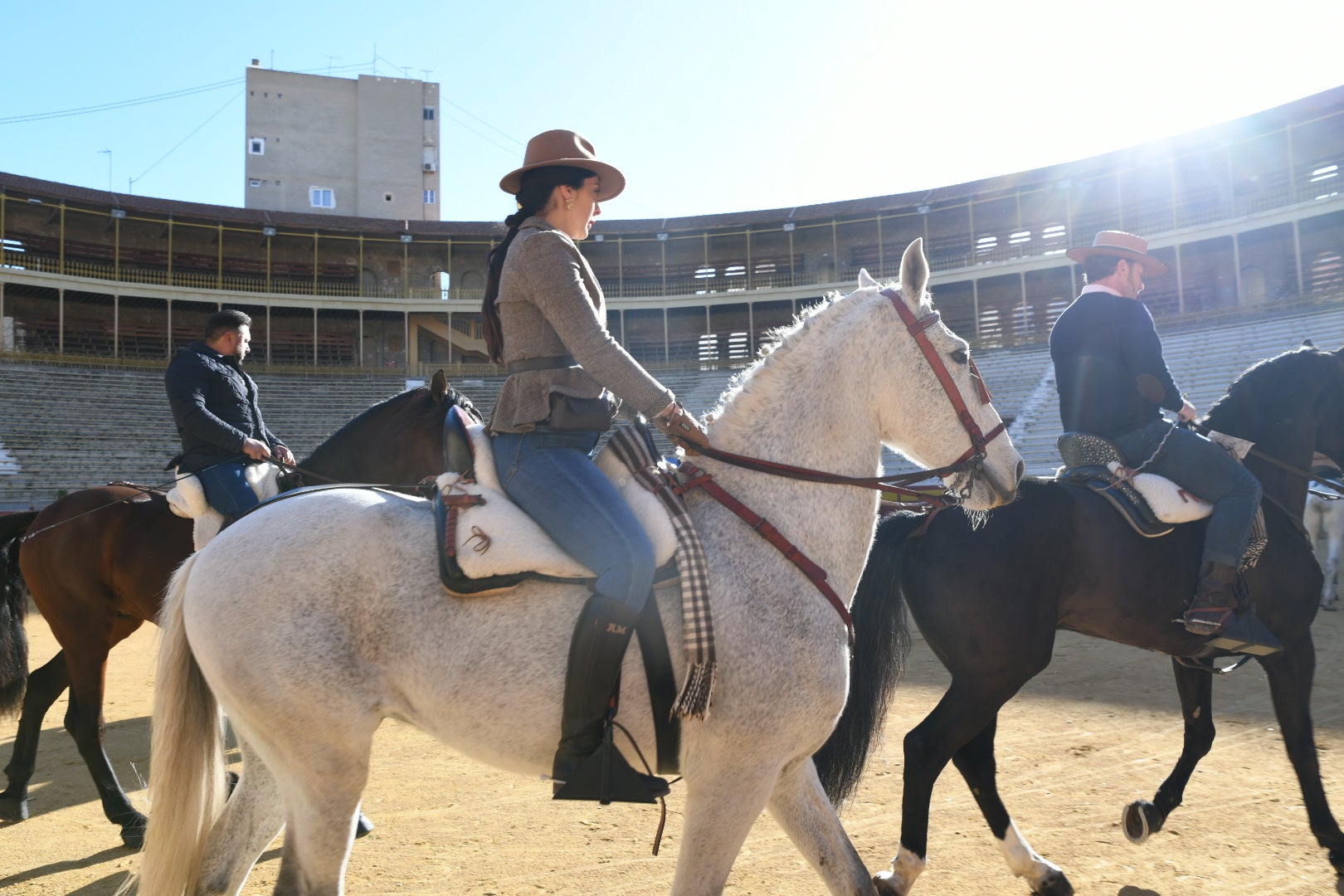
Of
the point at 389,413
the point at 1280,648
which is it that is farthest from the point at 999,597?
the point at 389,413

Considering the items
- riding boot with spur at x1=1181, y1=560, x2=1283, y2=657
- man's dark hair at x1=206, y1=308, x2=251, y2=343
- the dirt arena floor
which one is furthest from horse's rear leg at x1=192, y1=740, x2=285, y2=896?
riding boot with spur at x1=1181, y1=560, x2=1283, y2=657

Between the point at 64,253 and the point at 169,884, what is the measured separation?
36.2 meters

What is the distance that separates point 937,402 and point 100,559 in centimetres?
473

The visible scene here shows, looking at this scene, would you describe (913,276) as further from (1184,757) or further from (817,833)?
(1184,757)

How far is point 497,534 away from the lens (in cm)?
211

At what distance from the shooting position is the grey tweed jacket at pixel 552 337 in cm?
221

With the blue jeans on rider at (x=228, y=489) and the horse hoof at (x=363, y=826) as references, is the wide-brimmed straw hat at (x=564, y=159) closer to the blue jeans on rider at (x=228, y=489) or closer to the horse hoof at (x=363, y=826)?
the blue jeans on rider at (x=228, y=489)

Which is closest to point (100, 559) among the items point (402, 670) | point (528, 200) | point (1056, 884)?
point (402, 670)

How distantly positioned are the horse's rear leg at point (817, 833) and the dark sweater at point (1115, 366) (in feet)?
8.10

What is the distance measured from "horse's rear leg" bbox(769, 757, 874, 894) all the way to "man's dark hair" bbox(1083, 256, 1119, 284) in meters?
2.97

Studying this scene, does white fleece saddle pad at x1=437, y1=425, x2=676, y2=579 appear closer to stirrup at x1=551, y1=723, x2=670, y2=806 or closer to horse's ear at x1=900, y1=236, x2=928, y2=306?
stirrup at x1=551, y1=723, x2=670, y2=806

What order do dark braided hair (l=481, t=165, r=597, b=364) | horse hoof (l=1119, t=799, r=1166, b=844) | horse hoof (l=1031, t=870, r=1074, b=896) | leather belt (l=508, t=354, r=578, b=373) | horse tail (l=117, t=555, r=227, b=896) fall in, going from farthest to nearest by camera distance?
horse hoof (l=1119, t=799, r=1166, b=844) < horse hoof (l=1031, t=870, r=1074, b=896) < dark braided hair (l=481, t=165, r=597, b=364) < leather belt (l=508, t=354, r=578, b=373) < horse tail (l=117, t=555, r=227, b=896)

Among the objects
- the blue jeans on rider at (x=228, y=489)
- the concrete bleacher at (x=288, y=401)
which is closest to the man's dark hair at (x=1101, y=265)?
the blue jeans on rider at (x=228, y=489)

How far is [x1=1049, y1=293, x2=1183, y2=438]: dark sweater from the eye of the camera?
12.9ft
